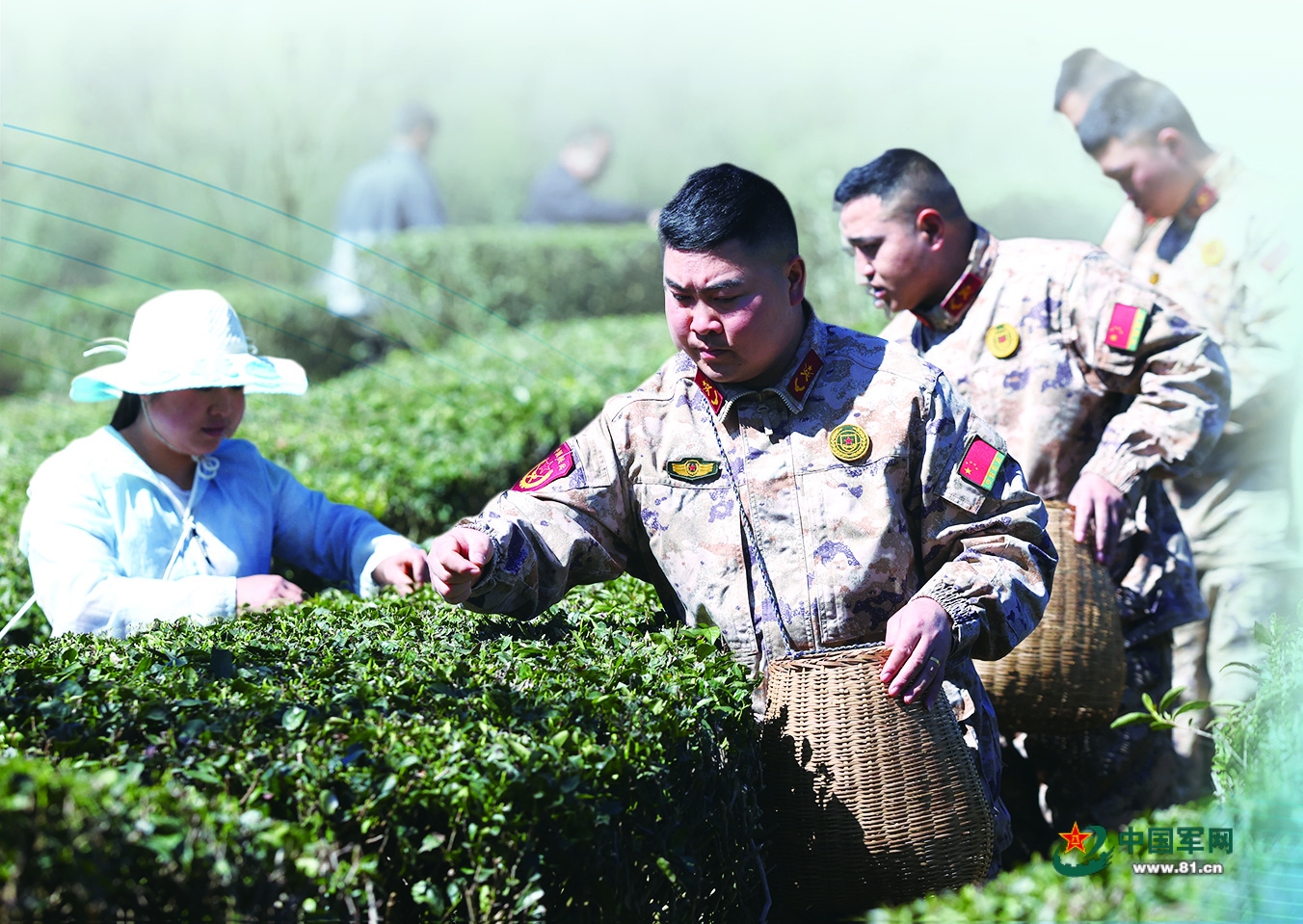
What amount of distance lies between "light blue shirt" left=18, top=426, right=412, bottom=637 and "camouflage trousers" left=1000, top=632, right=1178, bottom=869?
231cm

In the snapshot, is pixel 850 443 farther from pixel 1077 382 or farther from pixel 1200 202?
pixel 1200 202

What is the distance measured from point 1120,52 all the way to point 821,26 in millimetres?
10144

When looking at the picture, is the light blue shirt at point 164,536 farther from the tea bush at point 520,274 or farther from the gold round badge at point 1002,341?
the tea bush at point 520,274

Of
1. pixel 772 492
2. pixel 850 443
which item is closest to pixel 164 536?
pixel 772 492

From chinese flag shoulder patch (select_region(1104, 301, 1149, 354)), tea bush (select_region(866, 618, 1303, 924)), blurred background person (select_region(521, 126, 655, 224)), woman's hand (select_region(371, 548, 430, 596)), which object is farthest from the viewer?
blurred background person (select_region(521, 126, 655, 224))

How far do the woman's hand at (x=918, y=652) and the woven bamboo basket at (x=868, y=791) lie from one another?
0.03 meters

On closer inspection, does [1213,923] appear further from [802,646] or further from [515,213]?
[515,213]

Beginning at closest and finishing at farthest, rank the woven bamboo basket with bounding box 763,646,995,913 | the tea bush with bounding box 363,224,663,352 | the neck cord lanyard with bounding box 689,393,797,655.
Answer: the woven bamboo basket with bounding box 763,646,995,913, the neck cord lanyard with bounding box 689,393,797,655, the tea bush with bounding box 363,224,663,352

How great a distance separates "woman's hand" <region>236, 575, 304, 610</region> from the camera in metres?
3.99

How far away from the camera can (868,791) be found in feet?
9.70

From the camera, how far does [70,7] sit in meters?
21.4

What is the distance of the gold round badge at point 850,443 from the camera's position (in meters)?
3.27

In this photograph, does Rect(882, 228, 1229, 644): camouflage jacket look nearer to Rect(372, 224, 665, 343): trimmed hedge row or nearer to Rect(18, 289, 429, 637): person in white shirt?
Rect(18, 289, 429, 637): person in white shirt

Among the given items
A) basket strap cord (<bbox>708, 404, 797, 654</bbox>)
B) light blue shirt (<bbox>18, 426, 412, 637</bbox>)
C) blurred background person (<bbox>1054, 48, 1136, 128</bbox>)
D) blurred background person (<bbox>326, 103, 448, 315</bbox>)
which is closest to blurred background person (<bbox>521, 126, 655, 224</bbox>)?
blurred background person (<bbox>326, 103, 448, 315</bbox>)
